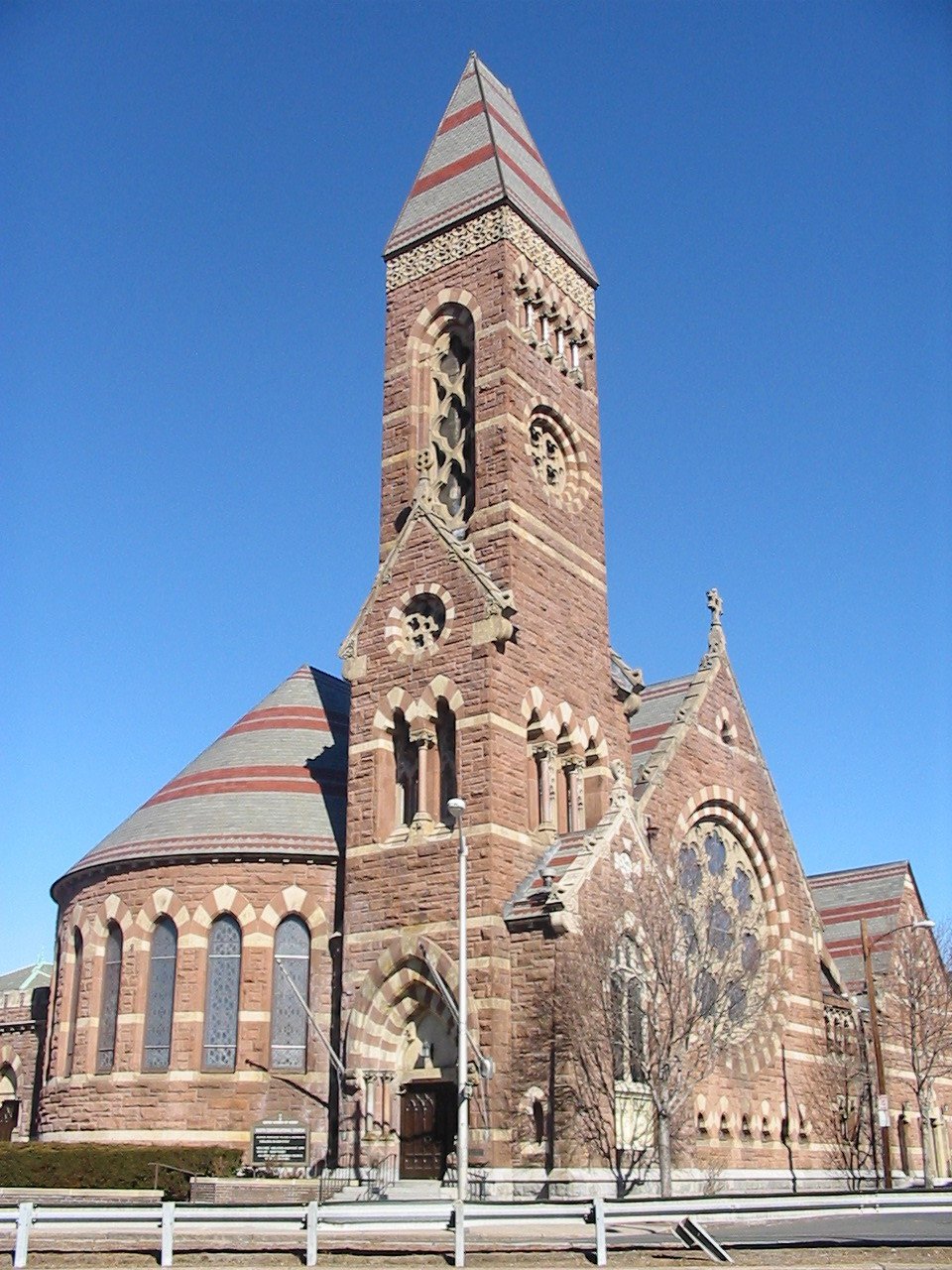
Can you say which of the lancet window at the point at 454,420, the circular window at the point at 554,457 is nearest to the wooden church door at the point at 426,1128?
the lancet window at the point at 454,420

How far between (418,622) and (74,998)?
1278 centimetres

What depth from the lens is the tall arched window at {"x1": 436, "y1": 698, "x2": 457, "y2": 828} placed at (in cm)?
3128

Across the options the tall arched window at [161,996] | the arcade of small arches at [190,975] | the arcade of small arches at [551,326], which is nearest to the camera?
the arcade of small arches at [190,975]

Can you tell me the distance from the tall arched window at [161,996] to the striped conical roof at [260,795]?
1.88 metres

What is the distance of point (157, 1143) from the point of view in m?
30.6

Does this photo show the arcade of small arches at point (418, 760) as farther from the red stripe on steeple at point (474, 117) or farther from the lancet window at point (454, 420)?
the red stripe on steeple at point (474, 117)

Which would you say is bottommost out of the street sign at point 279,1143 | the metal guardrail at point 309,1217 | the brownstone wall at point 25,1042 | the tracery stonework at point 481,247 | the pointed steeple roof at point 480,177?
the metal guardrail at point 309,1217

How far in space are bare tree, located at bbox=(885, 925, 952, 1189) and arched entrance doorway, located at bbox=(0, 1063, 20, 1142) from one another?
25465mm

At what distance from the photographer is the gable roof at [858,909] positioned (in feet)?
145

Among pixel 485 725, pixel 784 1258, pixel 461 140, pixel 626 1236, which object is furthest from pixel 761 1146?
pixel 461 140

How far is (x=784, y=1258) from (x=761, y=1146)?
18.9 meters

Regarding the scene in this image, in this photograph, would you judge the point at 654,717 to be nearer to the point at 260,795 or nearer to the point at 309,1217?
the point at 260,795

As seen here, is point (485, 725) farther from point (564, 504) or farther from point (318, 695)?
point (318, 695)

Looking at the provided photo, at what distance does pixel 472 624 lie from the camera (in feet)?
103
